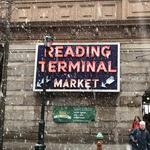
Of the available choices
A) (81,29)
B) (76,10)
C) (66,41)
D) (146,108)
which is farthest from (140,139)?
(76,10)

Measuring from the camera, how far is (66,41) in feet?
72.4

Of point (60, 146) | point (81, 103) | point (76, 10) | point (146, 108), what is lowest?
point (60, 146)

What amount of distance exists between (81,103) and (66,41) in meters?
2.95

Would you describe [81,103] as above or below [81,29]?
below

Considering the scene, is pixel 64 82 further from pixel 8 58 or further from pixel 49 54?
pixel 8 58

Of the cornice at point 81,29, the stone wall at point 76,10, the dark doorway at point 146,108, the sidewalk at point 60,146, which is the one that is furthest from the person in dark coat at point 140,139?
the stone wall at point 76,10

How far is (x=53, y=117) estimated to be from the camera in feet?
70.5

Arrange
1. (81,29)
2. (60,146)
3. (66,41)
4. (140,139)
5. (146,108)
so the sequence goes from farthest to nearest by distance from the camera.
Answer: (66,41) → (81,29) → (146,108) → (60,146) → (140,139)

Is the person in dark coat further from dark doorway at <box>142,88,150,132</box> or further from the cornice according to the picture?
the cornice

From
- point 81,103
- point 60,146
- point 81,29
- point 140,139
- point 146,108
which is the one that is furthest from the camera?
point 81,29

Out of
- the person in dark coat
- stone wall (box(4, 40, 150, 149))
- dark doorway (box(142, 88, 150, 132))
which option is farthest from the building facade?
the person in dark coat

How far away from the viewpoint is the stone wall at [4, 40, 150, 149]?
20906mm

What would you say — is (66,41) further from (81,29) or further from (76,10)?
(76,10)

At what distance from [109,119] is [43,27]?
5.18m
